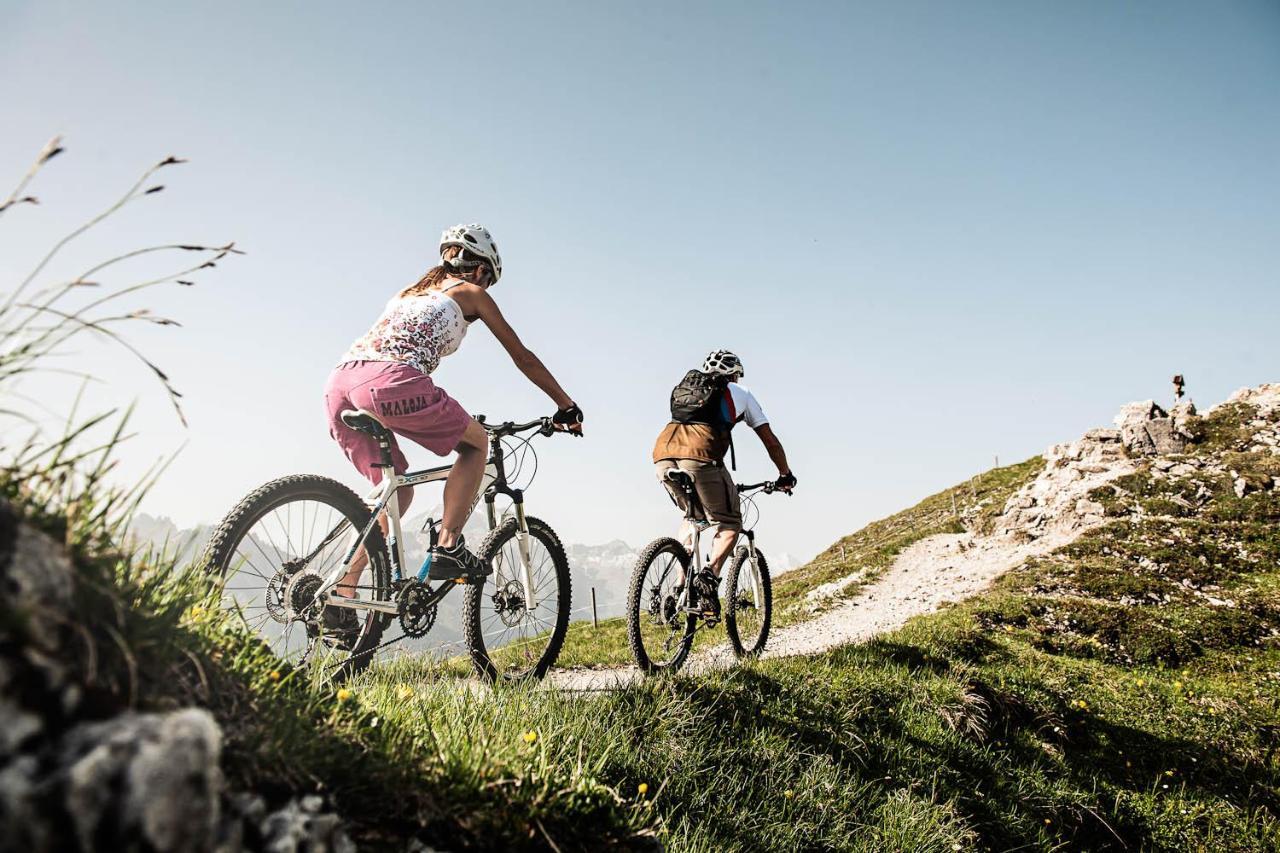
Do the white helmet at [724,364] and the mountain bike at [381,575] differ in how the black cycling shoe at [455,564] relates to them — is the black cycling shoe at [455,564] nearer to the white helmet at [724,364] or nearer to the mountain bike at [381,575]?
the mountain bike at [381,575]

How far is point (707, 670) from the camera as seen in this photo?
22.6ft

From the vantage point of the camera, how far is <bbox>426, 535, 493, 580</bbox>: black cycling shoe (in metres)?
5.09

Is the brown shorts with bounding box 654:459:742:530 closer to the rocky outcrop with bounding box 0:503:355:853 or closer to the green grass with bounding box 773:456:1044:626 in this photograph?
the rocky outcrop with bounding box 0:503:355:853

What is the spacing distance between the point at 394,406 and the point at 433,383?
0.30 m

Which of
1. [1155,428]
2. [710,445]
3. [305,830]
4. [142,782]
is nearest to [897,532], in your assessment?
[1155,428]

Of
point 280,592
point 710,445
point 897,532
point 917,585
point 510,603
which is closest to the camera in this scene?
point 280,592

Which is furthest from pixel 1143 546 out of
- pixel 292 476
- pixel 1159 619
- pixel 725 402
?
pixel 292 476

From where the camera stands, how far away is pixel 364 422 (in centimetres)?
478

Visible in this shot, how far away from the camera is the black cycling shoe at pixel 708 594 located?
8203mm

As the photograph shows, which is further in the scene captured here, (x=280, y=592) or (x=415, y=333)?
(x=415, y=333)

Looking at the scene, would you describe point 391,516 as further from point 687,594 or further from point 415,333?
point 687,594

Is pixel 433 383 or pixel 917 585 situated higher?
pixel 433 383

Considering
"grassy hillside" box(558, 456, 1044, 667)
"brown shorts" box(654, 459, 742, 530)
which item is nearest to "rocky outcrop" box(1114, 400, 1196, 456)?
"grassy hillside" box(558, 456, 1044, 667)

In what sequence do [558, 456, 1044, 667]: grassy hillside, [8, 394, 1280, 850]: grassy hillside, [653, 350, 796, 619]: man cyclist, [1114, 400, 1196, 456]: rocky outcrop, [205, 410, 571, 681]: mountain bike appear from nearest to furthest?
[8, 394, 1280, 850]: grassy hillside
[205, 410, 571, 681]: mountain bike
[653, 350, 796, 619]: man cyclist
[558, 456, 1044, 667]: grassy hillside
[1114, 400, 1196, 456]: rocky outcrop
